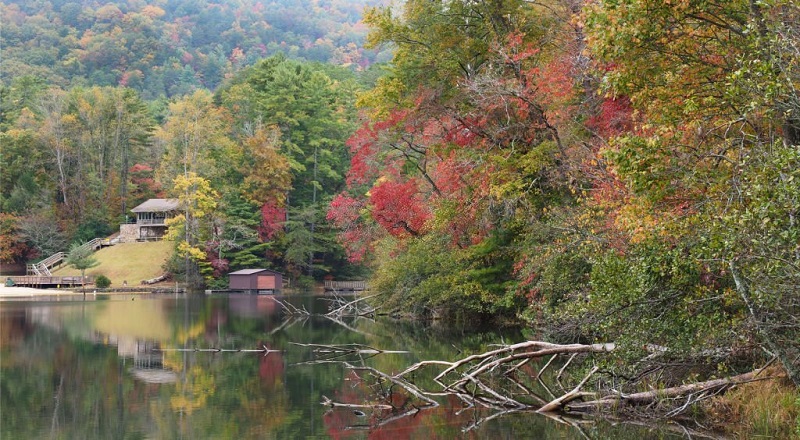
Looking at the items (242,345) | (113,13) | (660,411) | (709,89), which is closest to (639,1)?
(709,89)

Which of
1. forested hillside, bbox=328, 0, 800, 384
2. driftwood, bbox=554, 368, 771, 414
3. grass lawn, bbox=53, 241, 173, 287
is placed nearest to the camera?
forested hillside, bbox=328, 0, 800, 384

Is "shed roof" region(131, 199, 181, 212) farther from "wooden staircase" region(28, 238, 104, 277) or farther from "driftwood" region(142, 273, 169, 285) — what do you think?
"driftwood" region(142, 273, 169, 285)

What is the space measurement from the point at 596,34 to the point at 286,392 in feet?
26.6

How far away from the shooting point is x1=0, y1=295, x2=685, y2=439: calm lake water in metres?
11.6

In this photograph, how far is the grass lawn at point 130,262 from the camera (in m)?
63.6

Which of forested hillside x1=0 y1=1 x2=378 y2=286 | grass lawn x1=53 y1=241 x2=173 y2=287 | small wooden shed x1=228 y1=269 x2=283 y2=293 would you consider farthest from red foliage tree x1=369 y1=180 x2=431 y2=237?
grass lawn x1=53 y1=241 x2=173 y2=287

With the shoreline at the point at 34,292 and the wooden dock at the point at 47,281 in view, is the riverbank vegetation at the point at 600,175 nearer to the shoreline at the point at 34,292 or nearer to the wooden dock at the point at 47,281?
the shoreline at the point at 34,292

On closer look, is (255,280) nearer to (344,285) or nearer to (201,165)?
(344,285)

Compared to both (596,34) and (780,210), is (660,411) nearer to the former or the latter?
(780,210)

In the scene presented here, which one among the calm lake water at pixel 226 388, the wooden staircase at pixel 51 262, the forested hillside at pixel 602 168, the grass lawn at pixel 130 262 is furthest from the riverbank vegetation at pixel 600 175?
the wooden staircase at pixel 51 262

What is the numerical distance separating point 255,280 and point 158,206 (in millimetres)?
15831

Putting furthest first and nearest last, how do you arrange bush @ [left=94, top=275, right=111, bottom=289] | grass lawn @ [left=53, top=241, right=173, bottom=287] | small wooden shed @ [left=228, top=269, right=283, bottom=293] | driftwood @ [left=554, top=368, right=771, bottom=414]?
grass lawn @ [left=53, top=241, right=173, bottom=287] < bush @ [left=94, top=275, right=111, bottom=289] < small wooden shed @ [left=228, top=269, right=283, bottom=293] < driftwood @ [left=554, top=368, right=771, bottom=414]

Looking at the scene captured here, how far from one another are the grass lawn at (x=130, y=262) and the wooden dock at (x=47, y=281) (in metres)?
1.59

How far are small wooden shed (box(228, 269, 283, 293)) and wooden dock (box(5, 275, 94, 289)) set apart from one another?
37.0 feet
